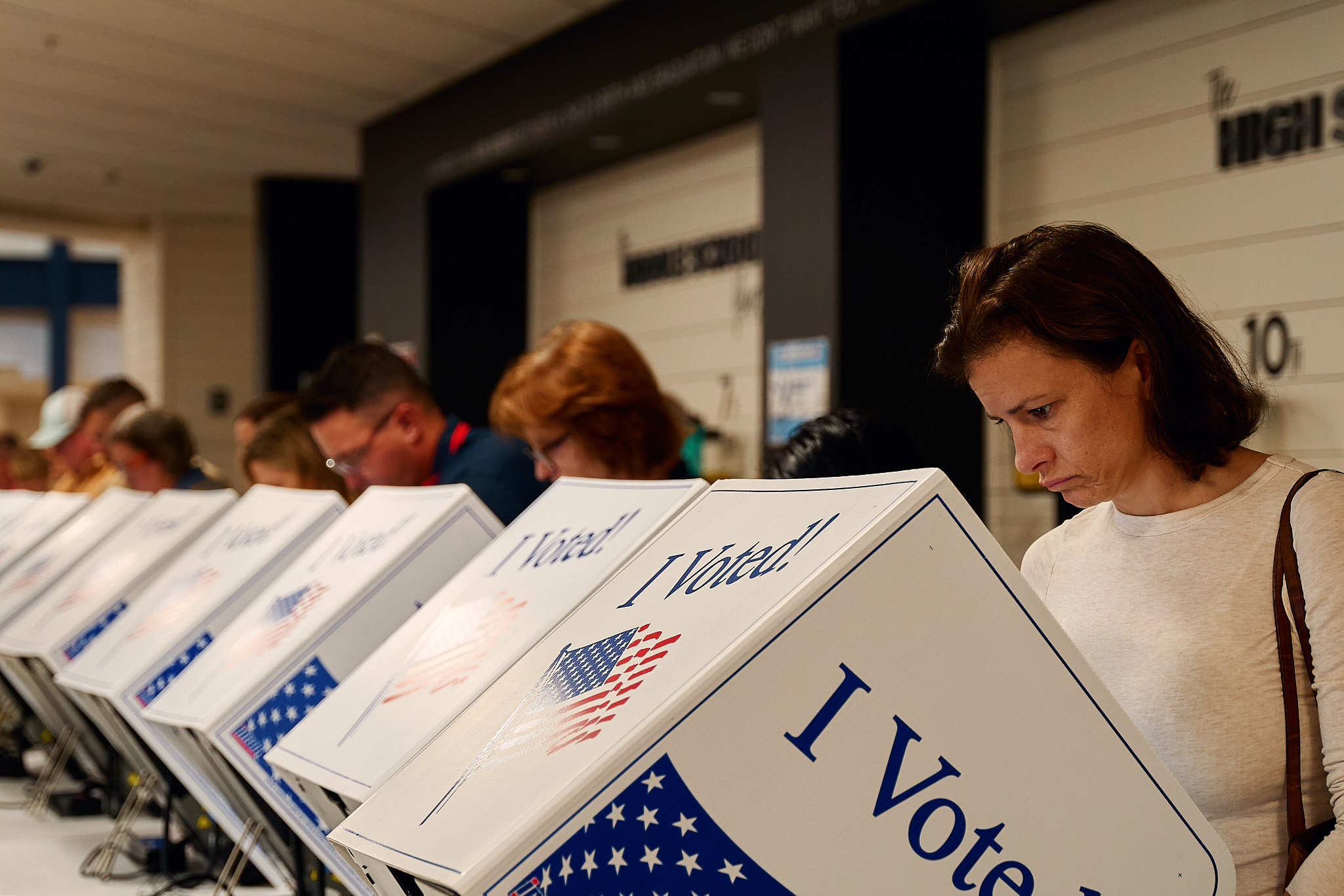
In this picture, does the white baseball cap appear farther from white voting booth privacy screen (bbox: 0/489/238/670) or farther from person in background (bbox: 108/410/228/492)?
white voting booth privacy screen (bbox: 0/489/238/670)

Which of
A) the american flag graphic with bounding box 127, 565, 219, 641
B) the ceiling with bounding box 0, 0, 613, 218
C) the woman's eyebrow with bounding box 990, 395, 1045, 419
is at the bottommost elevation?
the american flag graphic with bounding box 127, 565, 219, 641

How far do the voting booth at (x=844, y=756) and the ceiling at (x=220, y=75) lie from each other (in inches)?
179

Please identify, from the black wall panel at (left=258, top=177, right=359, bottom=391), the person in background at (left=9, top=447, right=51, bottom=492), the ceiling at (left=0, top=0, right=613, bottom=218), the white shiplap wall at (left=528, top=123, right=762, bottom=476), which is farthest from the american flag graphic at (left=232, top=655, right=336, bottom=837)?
the black wall panel at (left=258, top=177, right=359, bottom=391)

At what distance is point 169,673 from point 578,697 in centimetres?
116

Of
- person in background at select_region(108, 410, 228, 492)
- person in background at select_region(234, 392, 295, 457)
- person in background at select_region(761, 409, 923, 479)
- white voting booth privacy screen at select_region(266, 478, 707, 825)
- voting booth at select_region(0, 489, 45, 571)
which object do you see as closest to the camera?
white voting booth privacy screen at select_region(266, 478, 707, 825)

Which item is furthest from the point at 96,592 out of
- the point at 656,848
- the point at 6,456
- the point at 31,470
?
the point at 6,456

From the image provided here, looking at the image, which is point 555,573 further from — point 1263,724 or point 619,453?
point 619,453

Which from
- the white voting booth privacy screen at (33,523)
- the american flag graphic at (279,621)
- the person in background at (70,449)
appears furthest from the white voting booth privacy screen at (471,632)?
the person in background at (70,449)

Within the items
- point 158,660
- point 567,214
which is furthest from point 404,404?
point 567,214

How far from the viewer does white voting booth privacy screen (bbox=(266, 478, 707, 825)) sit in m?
1.24

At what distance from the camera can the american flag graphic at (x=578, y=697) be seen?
36.4 inches

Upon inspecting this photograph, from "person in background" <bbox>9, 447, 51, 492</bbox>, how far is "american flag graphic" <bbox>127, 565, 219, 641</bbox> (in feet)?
16.3

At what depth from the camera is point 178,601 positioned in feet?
7.15

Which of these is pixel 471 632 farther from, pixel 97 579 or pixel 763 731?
pixel 97 579
